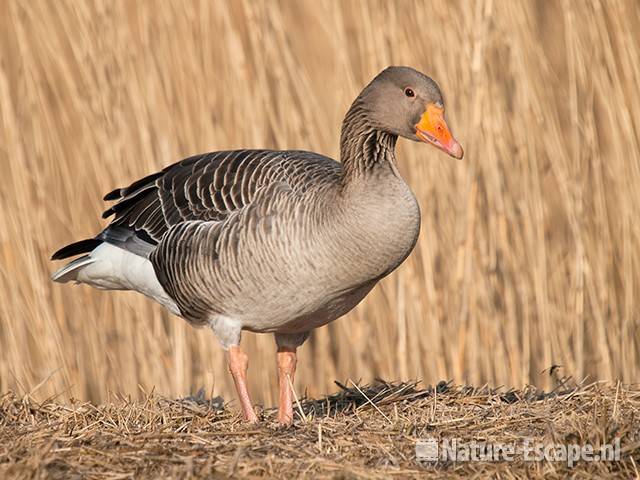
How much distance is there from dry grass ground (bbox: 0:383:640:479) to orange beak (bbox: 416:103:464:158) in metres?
1.21

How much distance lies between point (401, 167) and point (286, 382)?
2.19 meters

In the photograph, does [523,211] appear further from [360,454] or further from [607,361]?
[360,454]

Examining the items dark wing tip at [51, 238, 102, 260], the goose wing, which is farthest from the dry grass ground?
dark wing tip at [51, 238, 102, 260]

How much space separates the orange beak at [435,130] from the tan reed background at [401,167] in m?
1.78

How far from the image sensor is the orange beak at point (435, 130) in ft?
15.8

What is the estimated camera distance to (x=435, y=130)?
4887 millimetres

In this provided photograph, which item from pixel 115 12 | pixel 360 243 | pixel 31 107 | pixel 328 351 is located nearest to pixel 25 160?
pixel 31 107

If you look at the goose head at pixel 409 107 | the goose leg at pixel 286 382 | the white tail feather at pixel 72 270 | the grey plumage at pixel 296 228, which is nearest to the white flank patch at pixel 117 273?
the white tail feather at pixel 72 270

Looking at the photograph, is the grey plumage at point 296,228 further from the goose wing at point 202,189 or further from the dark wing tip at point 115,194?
the dark wing tip at point 115,194

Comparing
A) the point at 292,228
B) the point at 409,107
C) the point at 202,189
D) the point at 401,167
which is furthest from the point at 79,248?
the point at 409,107

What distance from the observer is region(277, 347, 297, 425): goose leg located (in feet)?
17.2

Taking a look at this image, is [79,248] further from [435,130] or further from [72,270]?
[435,130]

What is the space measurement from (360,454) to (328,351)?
347 cm

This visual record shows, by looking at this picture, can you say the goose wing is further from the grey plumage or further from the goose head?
the goose head
